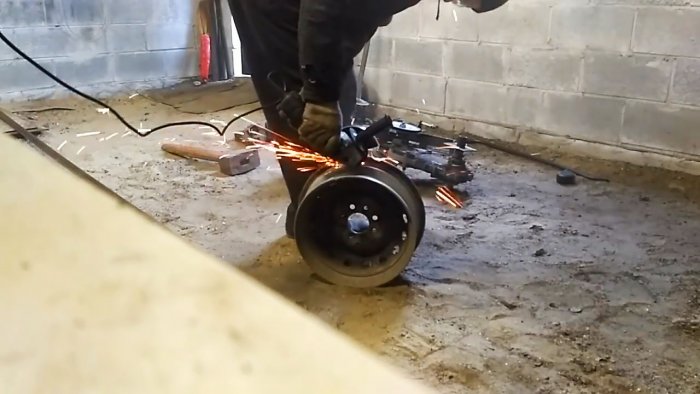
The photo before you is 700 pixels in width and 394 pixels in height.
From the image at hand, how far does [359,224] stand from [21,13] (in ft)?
10.2

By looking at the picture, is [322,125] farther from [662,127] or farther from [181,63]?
[181,63]

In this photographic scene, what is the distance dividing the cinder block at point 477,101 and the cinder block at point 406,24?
1.12ft

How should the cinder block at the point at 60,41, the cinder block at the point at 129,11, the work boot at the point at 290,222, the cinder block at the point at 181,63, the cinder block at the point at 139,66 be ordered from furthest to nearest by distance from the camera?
the cinder block at the point at 181,63
the cinder block at the point at 139,66
the cinder block at the point at 129,11
the cinder block at the point at 60,41
the work boot at the point at 290,222

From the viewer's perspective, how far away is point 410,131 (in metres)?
2.84

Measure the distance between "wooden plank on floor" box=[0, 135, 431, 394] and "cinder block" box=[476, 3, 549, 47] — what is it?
2944 millimetres

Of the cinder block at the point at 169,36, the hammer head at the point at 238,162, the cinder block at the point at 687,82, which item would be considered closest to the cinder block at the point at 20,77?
the cinder block at the point at 169,36

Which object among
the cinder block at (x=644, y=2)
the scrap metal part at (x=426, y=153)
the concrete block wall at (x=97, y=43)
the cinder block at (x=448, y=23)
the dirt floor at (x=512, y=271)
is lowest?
the dirt floor at (x=512, y=271)

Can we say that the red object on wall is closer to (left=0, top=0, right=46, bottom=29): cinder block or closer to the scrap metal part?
(left=0, top=0, right=46, bottom=29): cinder block

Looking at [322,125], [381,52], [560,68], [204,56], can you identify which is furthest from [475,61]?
A: [204,56]

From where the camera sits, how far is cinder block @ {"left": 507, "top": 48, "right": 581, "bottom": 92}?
10.6 feet

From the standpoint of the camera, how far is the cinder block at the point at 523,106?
3.40 meters

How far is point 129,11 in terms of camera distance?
4523 millimetres

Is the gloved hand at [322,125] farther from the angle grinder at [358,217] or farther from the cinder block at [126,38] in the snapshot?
the cinder block at [126,38]

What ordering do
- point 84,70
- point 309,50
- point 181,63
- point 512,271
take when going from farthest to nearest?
point 181,63
point 84,70
point 512,271
point 309,50
